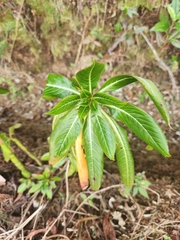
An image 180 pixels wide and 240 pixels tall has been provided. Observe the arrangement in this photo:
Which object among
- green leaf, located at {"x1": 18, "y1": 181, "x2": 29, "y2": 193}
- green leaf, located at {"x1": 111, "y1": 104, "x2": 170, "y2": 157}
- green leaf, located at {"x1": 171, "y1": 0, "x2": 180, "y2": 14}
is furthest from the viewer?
green leaf, located at {"x1": 171, "y1": 0, "x2": 180, "y2": 14}

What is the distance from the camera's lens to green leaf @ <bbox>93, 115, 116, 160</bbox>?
98cm

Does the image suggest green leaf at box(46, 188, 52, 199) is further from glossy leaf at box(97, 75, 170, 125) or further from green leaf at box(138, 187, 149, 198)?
glossy leaf at box(97, 75, 170, 125)

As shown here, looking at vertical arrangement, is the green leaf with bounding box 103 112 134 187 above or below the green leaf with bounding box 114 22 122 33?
below

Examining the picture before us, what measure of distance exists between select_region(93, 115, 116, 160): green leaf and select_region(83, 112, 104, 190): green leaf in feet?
0.12

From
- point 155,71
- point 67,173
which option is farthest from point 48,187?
point 155,71

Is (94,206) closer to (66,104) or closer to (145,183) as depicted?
(145,183)

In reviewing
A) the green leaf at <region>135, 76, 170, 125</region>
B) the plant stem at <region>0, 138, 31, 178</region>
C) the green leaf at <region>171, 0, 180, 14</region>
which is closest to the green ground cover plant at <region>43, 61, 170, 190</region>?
the green leaf at <region>135, 76, 170, 125</region>

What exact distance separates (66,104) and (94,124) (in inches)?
5.6

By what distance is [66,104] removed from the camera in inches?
39.4

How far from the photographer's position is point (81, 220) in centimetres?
135

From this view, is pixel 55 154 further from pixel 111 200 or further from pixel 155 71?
pixel 155 71

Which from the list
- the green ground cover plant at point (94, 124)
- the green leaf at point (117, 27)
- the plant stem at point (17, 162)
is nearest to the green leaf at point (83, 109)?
the green ground cover plant at point (94, 124)

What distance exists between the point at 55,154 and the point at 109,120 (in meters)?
0.27

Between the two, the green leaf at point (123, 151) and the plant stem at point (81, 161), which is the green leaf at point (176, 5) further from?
the plant stem at point (81, 161)
